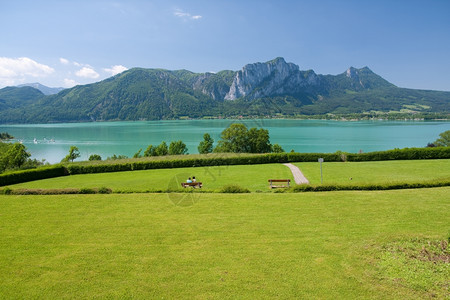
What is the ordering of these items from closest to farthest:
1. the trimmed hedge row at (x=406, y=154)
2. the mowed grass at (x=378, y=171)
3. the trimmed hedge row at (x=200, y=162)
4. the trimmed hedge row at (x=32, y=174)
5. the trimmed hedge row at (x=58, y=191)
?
the trimmed hedge row at (x=58, y=191), the mowed grass at (x=378, y=171), the trimmed hedge row at (x=32, y=174), the trimmed hedge row at (x=406, y=154), the trimmed hedge row at (x=200, y=162)

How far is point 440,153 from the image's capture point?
96.9 ft

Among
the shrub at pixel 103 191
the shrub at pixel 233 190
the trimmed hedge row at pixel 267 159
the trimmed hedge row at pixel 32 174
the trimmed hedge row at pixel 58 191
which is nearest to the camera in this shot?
the shrub at pixel 233 190

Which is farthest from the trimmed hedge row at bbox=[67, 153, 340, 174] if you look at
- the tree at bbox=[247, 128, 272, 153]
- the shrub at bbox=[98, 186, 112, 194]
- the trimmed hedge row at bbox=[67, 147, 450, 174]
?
the tree at bbox=[247, 128, 272, 153]

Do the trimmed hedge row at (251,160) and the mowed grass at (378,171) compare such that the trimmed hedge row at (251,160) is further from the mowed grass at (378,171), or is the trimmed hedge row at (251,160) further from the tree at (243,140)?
the tree at (243,140)

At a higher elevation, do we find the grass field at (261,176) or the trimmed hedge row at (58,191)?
the trimmed hedge row at (58,191)

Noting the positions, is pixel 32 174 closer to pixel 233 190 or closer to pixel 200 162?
pixel 200 162

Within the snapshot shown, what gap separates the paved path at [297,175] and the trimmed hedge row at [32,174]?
949 inches

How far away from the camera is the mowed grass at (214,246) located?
639 cm

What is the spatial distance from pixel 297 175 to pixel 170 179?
11195 mm

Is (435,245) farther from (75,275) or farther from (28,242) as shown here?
(28,242)

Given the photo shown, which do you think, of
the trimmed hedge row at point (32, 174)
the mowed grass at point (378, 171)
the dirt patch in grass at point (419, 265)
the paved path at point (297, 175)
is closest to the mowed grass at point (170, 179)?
the paved path at point (297, 175)

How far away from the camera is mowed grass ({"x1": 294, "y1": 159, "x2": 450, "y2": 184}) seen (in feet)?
67.8

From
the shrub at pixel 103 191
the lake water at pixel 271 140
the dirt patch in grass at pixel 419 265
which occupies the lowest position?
the lake water at pixel 271 140

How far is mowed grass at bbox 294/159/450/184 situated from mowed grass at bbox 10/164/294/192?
2.76m
